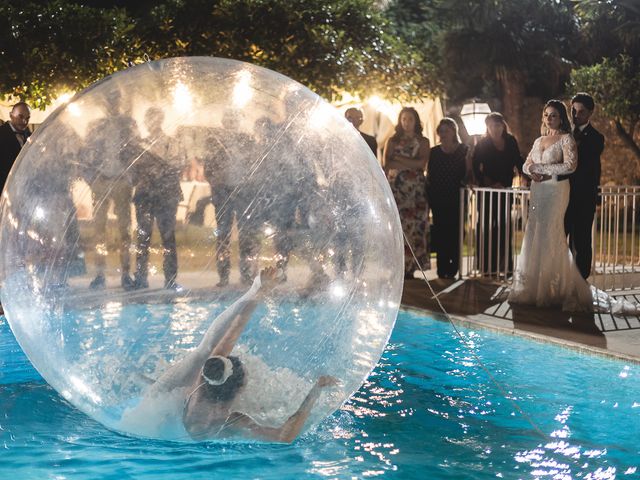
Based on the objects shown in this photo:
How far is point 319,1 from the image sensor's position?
53.8 feet

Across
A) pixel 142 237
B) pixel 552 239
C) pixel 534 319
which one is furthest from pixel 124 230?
pixel 552 239

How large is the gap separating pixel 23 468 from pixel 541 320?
5335 millimetres

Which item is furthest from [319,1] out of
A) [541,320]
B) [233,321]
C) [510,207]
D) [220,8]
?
[233,321]

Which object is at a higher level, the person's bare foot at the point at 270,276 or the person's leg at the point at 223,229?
the person's leg at the point at 223,229

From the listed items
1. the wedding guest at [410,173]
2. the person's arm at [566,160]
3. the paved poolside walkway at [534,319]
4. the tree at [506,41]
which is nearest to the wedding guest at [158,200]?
the paved poolside walkway at [534,319]

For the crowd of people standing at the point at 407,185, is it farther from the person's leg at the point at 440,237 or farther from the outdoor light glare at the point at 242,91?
the outdoor light glare at the point at 242,91

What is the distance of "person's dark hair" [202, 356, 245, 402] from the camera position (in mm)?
4500

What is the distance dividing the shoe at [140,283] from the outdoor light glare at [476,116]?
10.6 m

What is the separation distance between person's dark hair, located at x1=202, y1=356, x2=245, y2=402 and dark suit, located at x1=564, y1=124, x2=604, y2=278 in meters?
5.88

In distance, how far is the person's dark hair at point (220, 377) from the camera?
4.50m

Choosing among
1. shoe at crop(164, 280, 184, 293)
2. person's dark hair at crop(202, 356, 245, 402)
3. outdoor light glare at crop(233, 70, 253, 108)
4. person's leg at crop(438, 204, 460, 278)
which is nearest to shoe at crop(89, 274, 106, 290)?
shoe at crop(164, 280, 184, 293)

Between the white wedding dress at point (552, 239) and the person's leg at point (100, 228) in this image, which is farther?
the white wedding dress at point (552, 239)

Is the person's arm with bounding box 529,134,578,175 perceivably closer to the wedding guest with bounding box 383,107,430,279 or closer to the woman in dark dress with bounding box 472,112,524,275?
the woman in dark dress with bounding box 472,112,524,275

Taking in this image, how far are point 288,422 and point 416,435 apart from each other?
98cm
